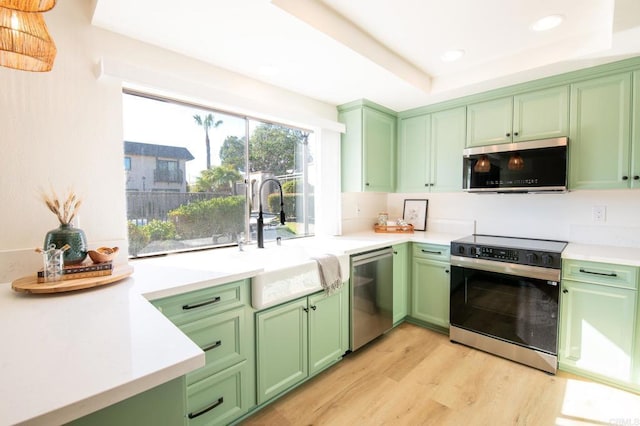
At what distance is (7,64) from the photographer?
101 centimetres

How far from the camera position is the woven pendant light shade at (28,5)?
2.81 feet

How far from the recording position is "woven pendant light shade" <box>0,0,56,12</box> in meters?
0.86

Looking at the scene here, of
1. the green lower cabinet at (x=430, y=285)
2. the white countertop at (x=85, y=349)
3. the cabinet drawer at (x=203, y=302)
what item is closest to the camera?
the white countertop at (x=85, y=349)

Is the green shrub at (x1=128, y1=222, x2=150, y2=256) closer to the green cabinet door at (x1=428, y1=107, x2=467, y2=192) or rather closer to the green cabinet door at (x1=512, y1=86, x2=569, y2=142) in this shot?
the green cabinet door at (x1=428, y1=107, x2=467, y2=192)

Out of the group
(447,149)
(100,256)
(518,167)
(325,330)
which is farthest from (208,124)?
(518,167)

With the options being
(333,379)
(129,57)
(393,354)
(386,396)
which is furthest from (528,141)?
(129,57)

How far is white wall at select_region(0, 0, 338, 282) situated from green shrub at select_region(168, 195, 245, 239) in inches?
16.7

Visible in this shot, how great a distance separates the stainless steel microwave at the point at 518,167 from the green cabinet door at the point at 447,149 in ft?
0.71

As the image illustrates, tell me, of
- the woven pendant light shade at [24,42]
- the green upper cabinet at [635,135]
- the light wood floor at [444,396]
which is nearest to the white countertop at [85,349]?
the woven pendant light shade at [24,42]

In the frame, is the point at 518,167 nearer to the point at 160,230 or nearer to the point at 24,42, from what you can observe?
the point at 160,230

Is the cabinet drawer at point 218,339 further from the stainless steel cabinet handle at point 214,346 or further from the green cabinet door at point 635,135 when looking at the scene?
the green cabinet door at point 635,135

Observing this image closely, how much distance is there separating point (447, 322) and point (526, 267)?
86 cm

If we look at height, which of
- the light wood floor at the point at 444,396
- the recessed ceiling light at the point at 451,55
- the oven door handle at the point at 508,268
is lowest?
the light wood floor at the point at 444,396

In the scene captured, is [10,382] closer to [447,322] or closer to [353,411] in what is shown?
[353,411]
